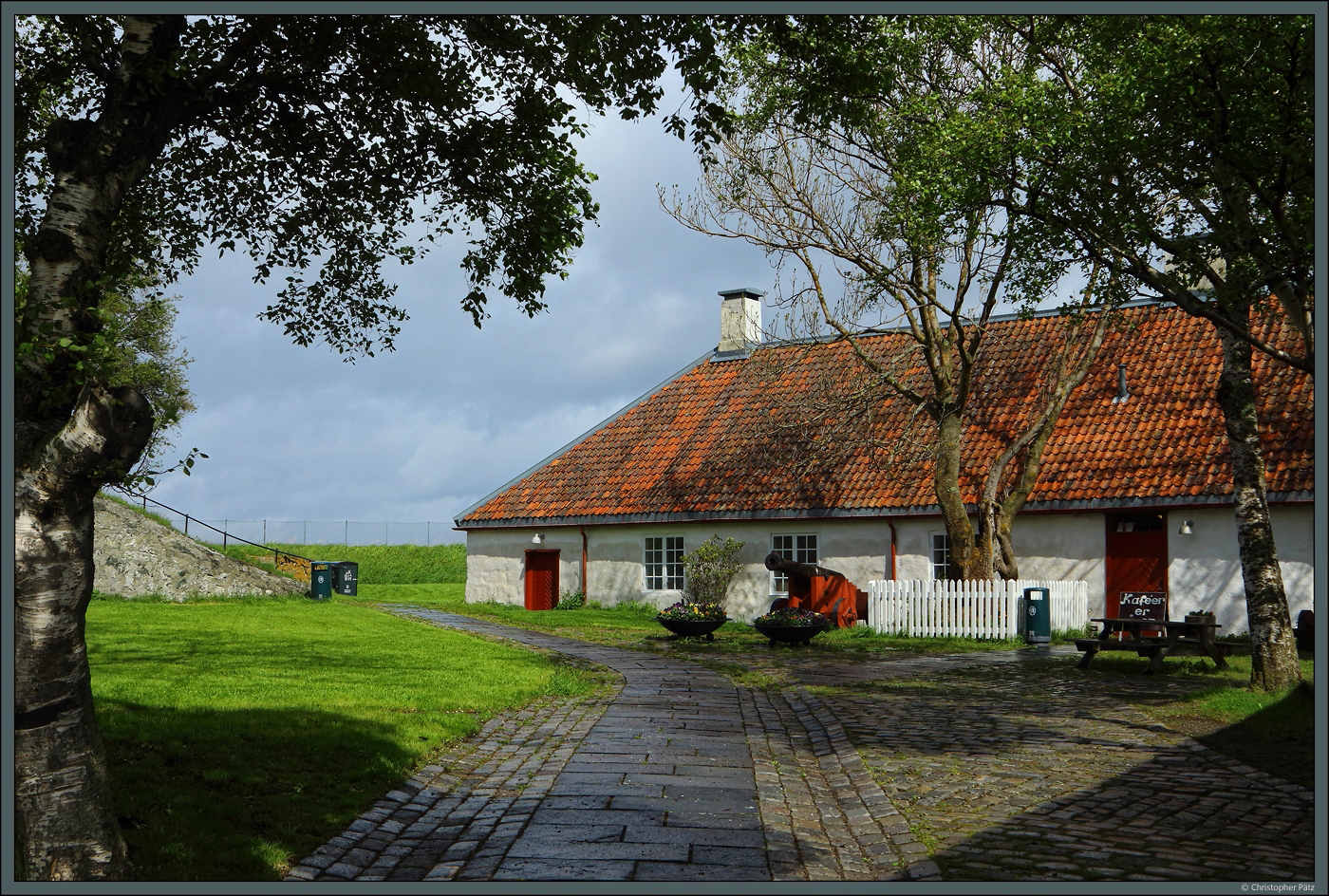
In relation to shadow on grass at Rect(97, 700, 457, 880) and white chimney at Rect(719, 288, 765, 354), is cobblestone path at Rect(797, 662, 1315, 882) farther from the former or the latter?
white chimney at Rect(719, 288, 765, 354)

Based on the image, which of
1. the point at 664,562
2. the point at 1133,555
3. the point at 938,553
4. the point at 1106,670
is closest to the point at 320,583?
the point at 664,562

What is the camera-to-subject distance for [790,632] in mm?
19625

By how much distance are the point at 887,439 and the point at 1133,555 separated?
6.37m

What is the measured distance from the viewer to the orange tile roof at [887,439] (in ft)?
71.1

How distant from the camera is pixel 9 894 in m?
4.20

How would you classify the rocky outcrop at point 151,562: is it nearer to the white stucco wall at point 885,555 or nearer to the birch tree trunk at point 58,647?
the white stucco wall at point 885,555

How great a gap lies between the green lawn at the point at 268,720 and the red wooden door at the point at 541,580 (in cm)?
1101

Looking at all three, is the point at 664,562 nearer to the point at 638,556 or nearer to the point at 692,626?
the point at 638,556

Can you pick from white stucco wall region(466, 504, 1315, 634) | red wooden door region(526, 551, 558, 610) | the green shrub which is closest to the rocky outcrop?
white stucco wall region(466, 504, 1315, 634)

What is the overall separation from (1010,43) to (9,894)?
757 inches

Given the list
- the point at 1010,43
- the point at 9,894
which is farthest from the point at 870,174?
the point at 9,894

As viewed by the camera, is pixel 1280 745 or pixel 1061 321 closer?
pixel 1280 745

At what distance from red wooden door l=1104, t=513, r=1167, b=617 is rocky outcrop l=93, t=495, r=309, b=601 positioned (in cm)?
1926

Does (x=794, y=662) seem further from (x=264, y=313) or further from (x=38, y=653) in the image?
(x=38, y=653)
